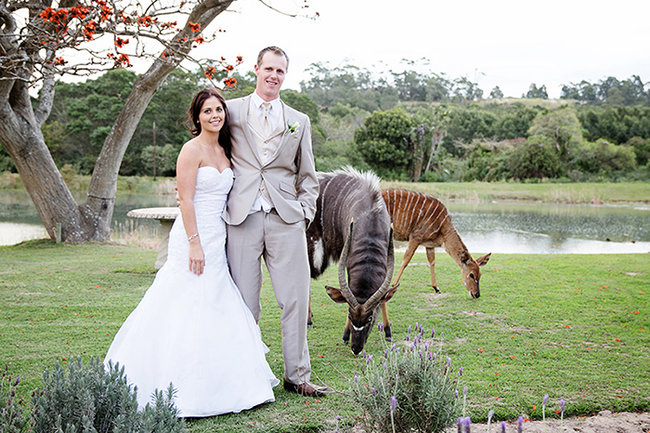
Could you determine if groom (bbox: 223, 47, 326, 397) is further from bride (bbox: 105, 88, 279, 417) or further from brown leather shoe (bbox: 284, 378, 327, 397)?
bride (bbox: 105, 88, 279, 417)

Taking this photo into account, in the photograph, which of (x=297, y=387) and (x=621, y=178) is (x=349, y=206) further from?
(x=621, y=178)

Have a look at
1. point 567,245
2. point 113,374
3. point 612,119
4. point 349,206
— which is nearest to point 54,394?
point 113,374

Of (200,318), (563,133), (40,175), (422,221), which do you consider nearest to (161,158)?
(40,175)

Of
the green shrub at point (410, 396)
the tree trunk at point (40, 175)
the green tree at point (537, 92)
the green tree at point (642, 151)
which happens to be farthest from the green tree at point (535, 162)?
the green tree at point (537, 92)

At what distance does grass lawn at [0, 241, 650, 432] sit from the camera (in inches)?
152

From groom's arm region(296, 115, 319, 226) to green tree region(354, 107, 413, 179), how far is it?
3723 centimetres

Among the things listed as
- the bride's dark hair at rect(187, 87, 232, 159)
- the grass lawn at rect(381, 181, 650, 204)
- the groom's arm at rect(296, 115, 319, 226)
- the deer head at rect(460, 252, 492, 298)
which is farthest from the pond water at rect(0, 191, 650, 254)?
the bride's dark hair at rect(187, 87, 232, 159)

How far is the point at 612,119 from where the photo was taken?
52219mm

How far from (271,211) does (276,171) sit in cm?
31

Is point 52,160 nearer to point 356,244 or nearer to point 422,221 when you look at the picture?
point 422,221

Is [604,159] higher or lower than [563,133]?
lower

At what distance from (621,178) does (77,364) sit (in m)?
44.3

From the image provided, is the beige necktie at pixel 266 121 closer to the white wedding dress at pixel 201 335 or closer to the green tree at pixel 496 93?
the white wedding dress at pixel 201 335

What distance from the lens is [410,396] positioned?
286 centimetres
